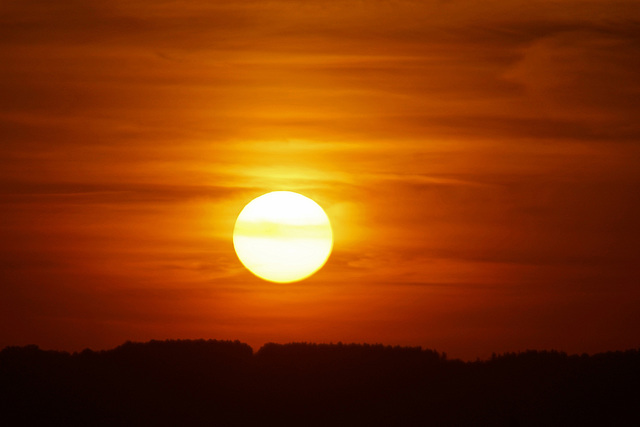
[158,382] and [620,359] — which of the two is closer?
[620,359]

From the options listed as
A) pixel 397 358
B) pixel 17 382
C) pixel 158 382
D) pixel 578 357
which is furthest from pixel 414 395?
pixel 17 382

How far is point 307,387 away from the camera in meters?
58.3

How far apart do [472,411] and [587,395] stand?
4.10m

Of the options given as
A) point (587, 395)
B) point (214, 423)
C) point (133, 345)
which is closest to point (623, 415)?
point (587, 395)

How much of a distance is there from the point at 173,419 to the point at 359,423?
6.81 m

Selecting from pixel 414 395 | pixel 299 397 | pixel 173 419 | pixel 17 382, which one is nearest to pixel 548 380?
pixel 414 395

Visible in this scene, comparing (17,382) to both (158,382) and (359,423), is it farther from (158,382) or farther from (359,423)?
(359,423)

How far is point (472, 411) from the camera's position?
5516 centimetres

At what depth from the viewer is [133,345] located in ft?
197

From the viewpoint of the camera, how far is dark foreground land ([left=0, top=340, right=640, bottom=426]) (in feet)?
179

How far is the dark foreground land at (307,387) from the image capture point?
5462cm

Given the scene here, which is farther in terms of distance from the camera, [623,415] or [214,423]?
[214,423]

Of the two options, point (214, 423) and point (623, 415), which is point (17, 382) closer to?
point (214, 423)

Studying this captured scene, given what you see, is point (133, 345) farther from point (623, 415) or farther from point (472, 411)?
point (623, 415)
